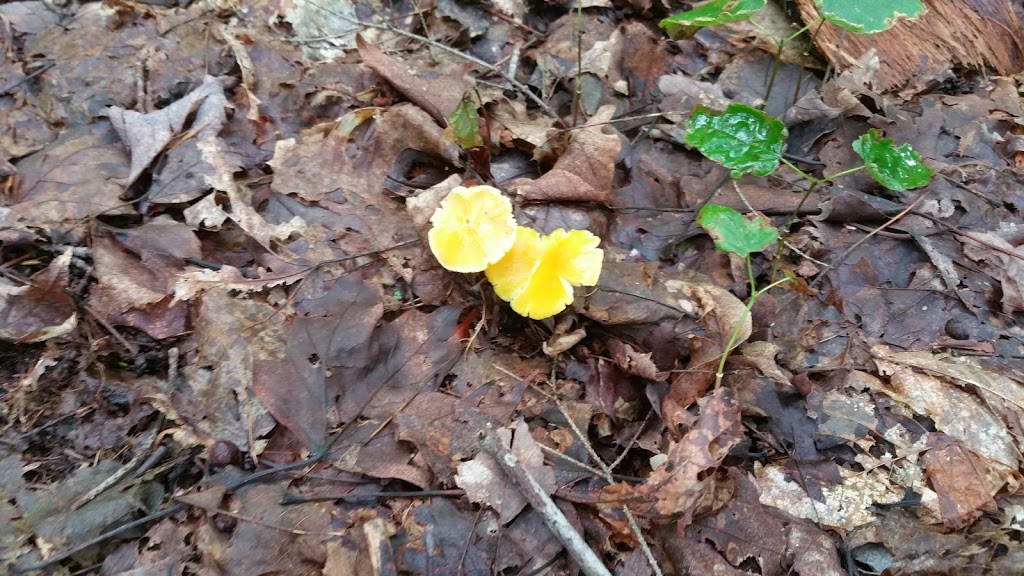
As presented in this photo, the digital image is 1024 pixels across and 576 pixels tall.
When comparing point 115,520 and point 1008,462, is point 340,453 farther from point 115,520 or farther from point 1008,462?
point 1008,462

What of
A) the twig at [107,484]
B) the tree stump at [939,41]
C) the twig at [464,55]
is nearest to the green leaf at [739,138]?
the twig at [464,55]

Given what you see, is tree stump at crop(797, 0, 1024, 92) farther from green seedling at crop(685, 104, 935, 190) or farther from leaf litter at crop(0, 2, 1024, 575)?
green seedling at crop(685, 104, 935, 190)

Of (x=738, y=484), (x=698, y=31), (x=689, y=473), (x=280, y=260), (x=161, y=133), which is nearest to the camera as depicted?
(x=689, y=473)

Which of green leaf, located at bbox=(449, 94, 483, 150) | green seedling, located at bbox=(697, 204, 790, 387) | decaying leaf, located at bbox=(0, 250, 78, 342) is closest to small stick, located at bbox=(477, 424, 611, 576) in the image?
green seedling, located at bbox=(697, 204, 790, 387)

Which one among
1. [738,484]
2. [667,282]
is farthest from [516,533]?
[667,282]

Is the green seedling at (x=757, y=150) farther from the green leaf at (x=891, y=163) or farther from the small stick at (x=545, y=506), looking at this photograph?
the small stick at (x=545, y=506)

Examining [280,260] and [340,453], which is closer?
[340,453]

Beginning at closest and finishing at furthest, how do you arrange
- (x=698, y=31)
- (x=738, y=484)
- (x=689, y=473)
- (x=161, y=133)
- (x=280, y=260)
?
(x=689, y=473)
(x=738, y=484)
(x=280, y=260)
(x=161, y=133)
(x=698, y=31)
